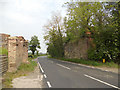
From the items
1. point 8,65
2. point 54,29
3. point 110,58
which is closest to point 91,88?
point 8,65

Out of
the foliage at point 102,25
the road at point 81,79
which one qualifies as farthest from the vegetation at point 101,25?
the road at point 81,79

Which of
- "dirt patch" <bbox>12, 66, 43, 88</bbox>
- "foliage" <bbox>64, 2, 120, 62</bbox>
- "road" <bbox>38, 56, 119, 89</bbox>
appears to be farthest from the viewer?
"foliage" <bbox>64, 2, 120, 62</bbox>

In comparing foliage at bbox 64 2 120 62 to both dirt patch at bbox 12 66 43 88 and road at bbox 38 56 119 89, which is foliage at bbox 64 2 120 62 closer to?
road at bbox 38 56 119 89

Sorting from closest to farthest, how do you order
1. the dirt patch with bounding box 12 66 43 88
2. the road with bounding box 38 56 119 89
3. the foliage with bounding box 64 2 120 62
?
the dirt patch with bounding box 12 66 43 88, the road with bounding box 38 56 119 89, the foliage with bounding box 64 2 120 62

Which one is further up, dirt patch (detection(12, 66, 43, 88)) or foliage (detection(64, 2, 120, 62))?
foliage (detection(64, 2, 120, 62))

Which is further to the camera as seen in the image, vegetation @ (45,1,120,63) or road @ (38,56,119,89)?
vegetation @ (45,1,120,63)

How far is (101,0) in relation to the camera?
16.2 meters

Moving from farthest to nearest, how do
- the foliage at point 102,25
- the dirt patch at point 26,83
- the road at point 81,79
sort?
the foliage at point 102,25 < the road at point 81,79 < the dirt patch at point 26,83

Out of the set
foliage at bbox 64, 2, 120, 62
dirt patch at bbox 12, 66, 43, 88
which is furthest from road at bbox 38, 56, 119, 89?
foliage at bbox 64, 2, 120, 62

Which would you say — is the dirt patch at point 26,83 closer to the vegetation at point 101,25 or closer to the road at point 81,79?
the road at point 81,79

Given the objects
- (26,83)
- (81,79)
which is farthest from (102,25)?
(26,83)

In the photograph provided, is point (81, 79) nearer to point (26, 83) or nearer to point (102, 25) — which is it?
point (26, 83)

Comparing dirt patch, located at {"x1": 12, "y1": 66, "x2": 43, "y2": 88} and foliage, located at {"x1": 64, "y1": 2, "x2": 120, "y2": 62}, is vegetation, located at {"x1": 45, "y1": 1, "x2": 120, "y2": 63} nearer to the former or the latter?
foliage, located at {"x1": 64, "y1": 2, "x2": 120, "y2": 62}

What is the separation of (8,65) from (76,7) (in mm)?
14799
